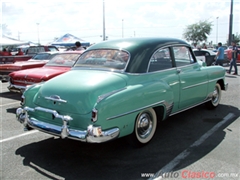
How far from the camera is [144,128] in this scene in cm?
400

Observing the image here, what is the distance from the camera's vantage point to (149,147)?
13.0 feet

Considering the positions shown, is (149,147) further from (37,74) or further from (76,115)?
(37,74)

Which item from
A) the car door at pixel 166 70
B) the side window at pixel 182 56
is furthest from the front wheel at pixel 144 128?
the side window at pixel 182 56

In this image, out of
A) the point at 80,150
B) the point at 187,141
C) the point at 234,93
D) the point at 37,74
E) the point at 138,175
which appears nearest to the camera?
the point at 138,175

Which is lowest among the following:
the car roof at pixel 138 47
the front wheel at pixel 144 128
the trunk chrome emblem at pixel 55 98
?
the front wheel at pixel 144 128

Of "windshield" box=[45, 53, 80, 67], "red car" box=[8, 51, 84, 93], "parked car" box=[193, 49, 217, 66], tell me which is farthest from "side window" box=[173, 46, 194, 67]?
"parked car" box=[193, 49, 217, 66]

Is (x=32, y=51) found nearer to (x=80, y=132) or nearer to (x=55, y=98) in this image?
(x=55, y=98)

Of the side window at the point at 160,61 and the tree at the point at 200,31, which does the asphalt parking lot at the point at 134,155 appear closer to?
the side window at the point at 160,61

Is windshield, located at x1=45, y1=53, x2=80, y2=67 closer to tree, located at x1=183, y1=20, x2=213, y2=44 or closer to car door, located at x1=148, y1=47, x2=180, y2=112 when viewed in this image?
car door, located at x1=148, y1=47, x2=180, y2=112

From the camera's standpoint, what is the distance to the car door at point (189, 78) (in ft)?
15.6

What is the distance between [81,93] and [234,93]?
595cm

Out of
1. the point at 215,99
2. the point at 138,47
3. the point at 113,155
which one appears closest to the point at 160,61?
the point at 138,47

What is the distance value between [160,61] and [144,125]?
3.92ft

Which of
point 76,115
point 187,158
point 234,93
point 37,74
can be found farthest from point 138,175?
point 234,93
